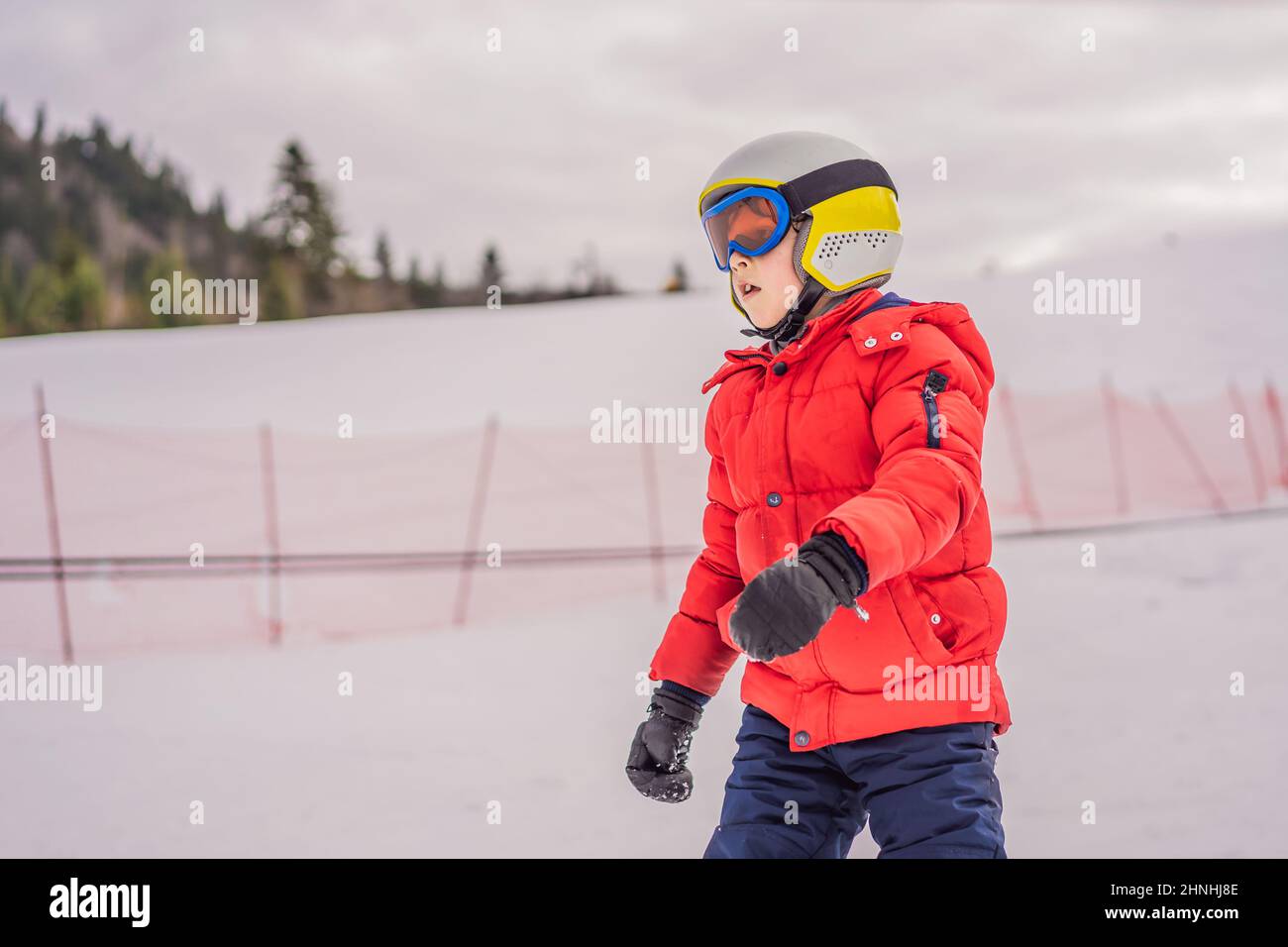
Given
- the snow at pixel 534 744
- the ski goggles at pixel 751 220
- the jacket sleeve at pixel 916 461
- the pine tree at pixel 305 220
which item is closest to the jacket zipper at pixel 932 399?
the jacket sleeve at pixel 916 461

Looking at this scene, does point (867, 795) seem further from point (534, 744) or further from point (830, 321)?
point (534, 744)

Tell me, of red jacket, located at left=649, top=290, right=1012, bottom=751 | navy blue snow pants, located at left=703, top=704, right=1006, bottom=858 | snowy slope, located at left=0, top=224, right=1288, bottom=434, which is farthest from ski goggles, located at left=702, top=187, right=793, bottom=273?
snowy slope, located at left=0, top=224, right=1288, bottom=434

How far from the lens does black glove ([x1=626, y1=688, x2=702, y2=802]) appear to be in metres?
2.53

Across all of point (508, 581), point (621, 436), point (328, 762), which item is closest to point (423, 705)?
point (328, 762)

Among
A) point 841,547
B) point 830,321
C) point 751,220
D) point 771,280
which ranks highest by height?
point 751,220

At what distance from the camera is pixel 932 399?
6.74ft

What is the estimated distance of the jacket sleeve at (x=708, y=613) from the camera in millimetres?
2543

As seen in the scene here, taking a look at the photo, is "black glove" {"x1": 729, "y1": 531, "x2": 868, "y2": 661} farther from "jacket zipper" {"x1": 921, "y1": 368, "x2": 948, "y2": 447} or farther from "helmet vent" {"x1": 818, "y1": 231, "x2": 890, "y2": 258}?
"helmet vent" {"x1": 818, "y1": 231, "x2": 890, "y2": 258}

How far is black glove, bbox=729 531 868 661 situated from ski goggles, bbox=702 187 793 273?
2.69ft

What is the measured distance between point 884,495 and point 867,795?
65 cm

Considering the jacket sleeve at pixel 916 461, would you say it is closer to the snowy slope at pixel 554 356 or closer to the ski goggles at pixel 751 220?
the ski goggles at pixel 751 220

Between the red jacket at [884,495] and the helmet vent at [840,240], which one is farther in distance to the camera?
the helmet vent at [840,240]

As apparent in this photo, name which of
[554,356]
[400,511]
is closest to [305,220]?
[554,356]

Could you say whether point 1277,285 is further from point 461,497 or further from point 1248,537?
point 461,497
